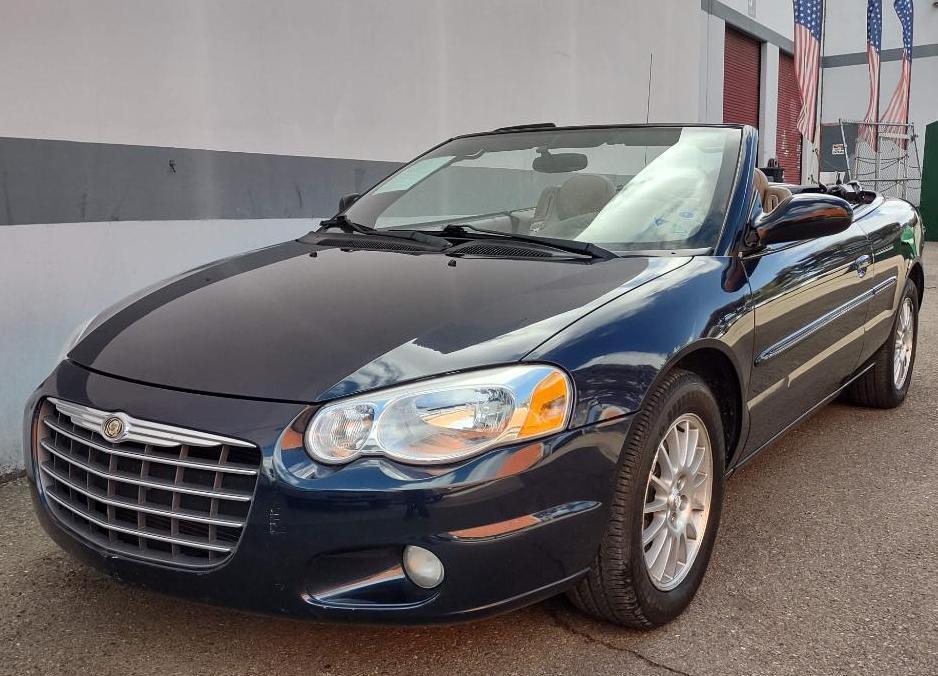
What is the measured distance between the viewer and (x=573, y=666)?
228 cm

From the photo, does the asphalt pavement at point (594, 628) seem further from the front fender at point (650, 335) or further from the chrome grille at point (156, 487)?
the front fender at point (650, 335)

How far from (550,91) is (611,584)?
648cm

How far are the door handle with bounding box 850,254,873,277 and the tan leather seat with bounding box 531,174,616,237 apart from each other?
4.20ft

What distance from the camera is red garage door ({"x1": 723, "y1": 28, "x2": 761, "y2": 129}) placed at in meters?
12.7

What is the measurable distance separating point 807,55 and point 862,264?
9240 millimetres

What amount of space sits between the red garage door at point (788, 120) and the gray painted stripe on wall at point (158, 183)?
10990 mm

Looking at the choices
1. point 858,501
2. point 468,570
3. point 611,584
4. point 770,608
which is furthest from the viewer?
point 858,501

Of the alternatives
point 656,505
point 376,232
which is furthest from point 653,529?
point 376,232

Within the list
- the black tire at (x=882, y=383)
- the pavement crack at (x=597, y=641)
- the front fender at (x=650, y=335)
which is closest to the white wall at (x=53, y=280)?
the pavement crack at (x=597, y=641)

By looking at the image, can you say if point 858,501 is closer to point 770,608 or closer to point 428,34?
point 770,608

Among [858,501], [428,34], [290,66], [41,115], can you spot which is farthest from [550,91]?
[858,501]

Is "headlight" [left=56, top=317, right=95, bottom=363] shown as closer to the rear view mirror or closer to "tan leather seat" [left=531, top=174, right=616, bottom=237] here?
"tan leather seat" [left=531, top=174, right=616, bottom=237]

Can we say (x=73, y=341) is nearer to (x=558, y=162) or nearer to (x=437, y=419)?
(x=437, y=419)

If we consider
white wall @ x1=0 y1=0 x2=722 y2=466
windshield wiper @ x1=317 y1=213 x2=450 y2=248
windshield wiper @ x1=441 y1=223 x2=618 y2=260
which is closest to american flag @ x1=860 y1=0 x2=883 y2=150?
white wall @ x1=0 y1=0 x2=722 y2=466
